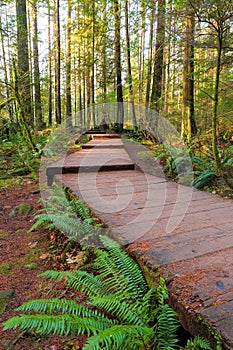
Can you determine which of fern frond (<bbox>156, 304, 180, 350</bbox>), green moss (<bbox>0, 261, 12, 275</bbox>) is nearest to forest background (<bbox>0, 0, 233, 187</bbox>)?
fern frond (<bbox>156, 304, 180, 350</bbox>)

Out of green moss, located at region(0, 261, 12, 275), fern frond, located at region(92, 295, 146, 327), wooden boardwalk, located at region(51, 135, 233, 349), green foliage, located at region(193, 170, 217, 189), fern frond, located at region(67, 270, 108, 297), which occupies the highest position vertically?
green foliage, located at region(193, 170, 217, 189)

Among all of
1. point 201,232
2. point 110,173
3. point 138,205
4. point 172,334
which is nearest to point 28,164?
point 110,173

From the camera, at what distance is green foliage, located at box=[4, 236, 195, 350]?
1284mm

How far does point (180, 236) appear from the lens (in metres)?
2.20

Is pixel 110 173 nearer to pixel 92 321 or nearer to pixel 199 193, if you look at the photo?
pixel 199 193

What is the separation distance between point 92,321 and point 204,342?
0.59 metres

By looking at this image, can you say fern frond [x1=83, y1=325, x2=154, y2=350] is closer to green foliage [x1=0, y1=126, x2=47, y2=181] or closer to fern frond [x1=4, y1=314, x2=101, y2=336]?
fern frond [x1=4, y1=314, x2=101, y2=336]

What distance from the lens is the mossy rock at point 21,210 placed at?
432cm

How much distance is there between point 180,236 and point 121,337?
116 cm

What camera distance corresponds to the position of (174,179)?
4.70 m

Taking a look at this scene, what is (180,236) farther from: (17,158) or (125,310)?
(17,158)

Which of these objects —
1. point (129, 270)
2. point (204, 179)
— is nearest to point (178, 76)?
point (204, 179)

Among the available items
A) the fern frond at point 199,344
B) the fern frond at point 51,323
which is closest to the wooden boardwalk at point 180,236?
the fern frond at point 199,344

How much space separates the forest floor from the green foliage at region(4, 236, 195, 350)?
0.32m
